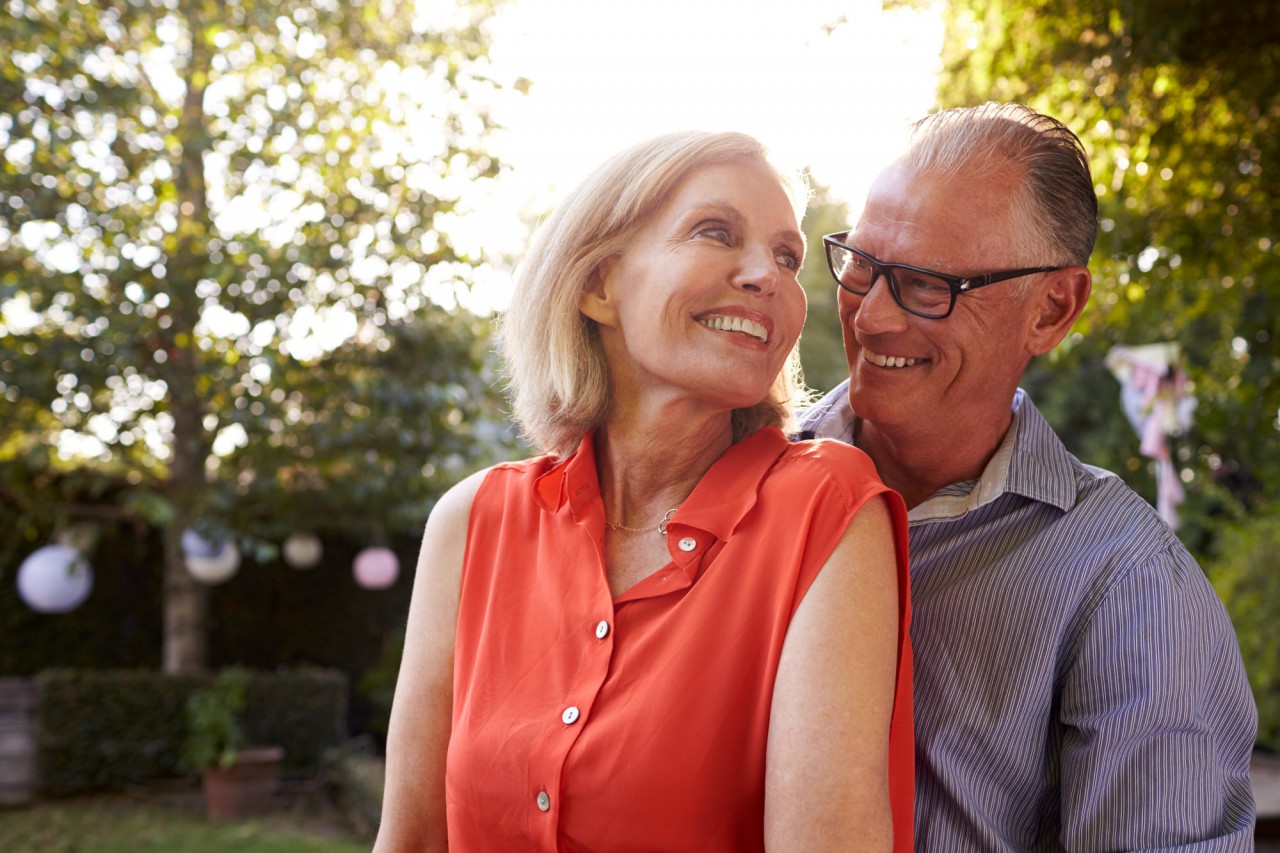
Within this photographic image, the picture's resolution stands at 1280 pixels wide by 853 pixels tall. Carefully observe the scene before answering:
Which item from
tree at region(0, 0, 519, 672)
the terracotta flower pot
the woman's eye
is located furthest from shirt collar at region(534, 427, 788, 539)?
the terracotta flower pot

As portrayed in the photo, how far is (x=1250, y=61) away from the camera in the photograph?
443cm

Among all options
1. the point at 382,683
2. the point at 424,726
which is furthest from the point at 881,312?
the point at 382,683

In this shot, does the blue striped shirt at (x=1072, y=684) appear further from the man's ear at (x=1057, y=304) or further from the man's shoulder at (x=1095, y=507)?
the man's ear at (x=1057, y=304)

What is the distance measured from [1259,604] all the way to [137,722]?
336 inches

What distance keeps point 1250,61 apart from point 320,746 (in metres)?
8.68

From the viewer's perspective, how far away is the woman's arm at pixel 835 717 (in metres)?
1.35

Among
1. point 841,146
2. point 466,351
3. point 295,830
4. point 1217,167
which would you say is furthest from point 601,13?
point 295,830

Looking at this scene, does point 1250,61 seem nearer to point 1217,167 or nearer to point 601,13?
point 1217,167

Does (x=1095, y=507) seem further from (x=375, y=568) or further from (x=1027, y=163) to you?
(x=375, y=568)

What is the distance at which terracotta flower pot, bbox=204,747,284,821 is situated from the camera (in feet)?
31.2

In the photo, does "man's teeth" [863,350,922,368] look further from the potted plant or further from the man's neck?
the potted plant

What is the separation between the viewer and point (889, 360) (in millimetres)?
1970

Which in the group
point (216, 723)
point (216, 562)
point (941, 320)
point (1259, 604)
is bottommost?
point (216, 723)

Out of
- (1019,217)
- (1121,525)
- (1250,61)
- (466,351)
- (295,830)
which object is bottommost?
(295,830)
